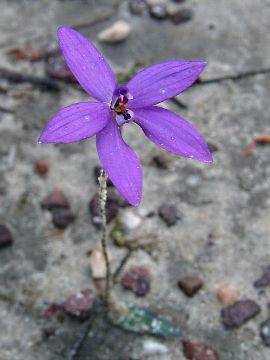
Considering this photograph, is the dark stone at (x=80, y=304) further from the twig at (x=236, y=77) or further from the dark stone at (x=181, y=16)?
the dark stone at (x=181, y=16)

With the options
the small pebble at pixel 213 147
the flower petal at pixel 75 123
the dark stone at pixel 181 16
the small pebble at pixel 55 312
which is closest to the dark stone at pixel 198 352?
the small pebble at pixel 55 312

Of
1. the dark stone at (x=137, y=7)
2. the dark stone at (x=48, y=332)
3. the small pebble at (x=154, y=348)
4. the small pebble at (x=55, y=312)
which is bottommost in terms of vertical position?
the small pebble at (x=154, y=348)

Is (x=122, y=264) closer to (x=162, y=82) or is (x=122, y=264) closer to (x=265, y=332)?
(x=265, y=332)

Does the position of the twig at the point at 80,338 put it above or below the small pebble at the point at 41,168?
below

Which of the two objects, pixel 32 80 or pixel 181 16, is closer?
pixel 32 80

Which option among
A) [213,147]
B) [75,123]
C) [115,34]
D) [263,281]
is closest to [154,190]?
[213,147]

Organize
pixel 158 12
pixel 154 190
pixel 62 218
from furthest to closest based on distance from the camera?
pixel 158 12, pixel 154 190, pixel 62 218

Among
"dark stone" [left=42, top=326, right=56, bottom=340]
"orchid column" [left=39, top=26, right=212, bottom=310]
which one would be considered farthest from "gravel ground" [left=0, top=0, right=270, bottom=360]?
"orchid column" [left=39, top=26, right=212, bottom=310]

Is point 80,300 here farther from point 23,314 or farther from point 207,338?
point 207,338
